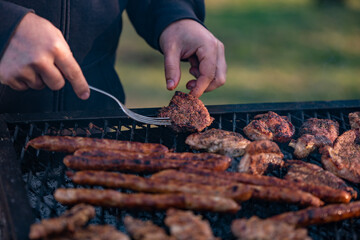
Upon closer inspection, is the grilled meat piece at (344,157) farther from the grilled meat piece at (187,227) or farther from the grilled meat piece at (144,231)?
the grilled meat piece at (144,231)

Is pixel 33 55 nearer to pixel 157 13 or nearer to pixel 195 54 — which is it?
pixel 195 54

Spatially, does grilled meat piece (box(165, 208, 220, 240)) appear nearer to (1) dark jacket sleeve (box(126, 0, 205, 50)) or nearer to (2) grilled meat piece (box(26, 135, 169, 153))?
(2) grilled meat piece (box(26, 135, 169, 153))

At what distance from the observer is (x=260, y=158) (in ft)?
7.82

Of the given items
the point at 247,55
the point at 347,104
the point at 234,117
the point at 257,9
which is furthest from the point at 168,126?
the point at 257,9

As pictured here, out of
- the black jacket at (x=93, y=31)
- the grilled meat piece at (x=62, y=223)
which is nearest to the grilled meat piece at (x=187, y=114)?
the black jacket at (x=93, y=31)

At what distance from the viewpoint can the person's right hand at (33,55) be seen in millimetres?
2148

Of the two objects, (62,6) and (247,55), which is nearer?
(62,6)

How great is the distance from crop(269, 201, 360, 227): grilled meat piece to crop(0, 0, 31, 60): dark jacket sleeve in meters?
2.06

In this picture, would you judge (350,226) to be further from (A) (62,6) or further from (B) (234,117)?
(A) (62,6)

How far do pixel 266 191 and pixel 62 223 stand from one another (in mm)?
1205

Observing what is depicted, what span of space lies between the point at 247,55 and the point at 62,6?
706 cm

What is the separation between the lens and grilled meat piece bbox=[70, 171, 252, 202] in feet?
6.29

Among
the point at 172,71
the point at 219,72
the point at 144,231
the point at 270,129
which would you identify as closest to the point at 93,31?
the point at 172,71

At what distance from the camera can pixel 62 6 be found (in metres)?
2.91
